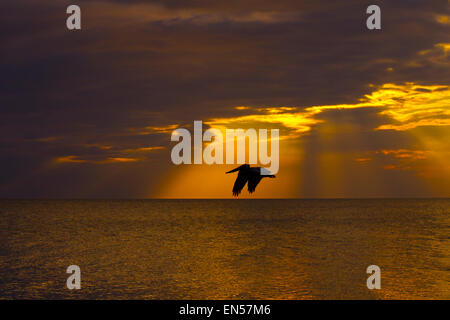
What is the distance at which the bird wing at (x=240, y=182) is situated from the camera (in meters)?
13.6

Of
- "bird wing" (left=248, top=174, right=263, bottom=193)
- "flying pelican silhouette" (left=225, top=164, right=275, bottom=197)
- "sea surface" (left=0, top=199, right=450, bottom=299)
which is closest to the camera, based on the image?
"flying pelican silhouette" (left=225, top=164, right=275, bottom=197)

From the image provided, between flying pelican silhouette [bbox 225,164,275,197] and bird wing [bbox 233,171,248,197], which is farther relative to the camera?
bird wing [bbox 233,171,248,197]

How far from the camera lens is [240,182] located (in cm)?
1373

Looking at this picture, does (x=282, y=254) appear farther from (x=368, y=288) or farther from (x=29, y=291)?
(x=29, y=291)

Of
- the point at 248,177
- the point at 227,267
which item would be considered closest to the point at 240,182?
the point at 248,177

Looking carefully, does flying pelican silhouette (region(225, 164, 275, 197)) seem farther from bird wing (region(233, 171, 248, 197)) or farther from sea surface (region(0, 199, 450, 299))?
sea surface (region(0, 199, 450, 299))

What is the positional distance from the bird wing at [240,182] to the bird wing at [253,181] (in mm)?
148

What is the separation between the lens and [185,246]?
66688 mm

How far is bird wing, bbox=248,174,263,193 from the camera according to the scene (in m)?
13.5

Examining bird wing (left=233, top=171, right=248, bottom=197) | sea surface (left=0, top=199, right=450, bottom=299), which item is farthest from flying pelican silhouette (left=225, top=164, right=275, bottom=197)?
sea surface (left=0, top=199, right=450, bottom=299)

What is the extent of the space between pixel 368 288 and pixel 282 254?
21.9m

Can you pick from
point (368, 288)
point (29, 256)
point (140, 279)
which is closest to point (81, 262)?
point (29, 256)

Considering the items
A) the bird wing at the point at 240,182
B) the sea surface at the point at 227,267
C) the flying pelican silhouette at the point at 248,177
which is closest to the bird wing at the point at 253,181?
the flying pelican silhouette at the point at 248,177

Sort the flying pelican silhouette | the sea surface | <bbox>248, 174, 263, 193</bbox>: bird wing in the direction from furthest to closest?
the sea surface
<bbox>248, 174, 263, 193</bbox>: bird wing
the flying pelican silhouette
